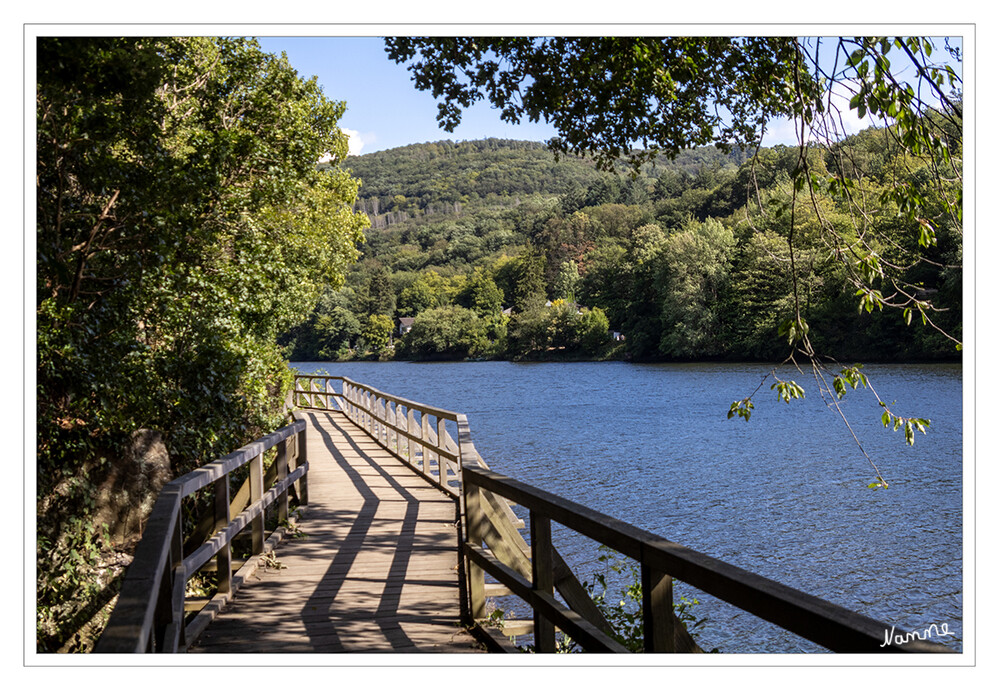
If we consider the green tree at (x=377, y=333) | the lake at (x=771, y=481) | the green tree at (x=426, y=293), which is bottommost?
the lake at (x=771, y=481)

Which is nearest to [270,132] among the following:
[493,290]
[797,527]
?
[797,527]

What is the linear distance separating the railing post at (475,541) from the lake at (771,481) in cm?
177

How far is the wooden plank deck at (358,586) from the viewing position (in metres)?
3.56

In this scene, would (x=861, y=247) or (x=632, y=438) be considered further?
(x=632, y=438)

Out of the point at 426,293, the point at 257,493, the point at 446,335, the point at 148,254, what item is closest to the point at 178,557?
the point at 257,493

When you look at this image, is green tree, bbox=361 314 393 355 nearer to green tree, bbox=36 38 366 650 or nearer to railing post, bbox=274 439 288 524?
green tree, bbox=36 38 366 650

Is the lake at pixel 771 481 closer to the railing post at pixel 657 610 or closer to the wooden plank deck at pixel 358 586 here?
the railing post at pixel 657 610

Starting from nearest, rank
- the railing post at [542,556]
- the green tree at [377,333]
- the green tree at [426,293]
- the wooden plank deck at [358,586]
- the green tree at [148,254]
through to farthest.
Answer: the railing post at [542,556] < the wooden plank deck at [358,586] < the green tree at [148,254] < the green tree at [426,293] < the green tree at [377,333]

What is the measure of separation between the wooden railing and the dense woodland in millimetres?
2785

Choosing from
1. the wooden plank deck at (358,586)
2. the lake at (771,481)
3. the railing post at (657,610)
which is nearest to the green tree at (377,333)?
the lake at (771,481)

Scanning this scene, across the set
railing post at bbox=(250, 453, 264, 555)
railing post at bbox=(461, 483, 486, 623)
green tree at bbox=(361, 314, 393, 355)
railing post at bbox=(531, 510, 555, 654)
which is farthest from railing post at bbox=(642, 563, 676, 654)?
green tree at bbox=(361, 314, 393, 355)
